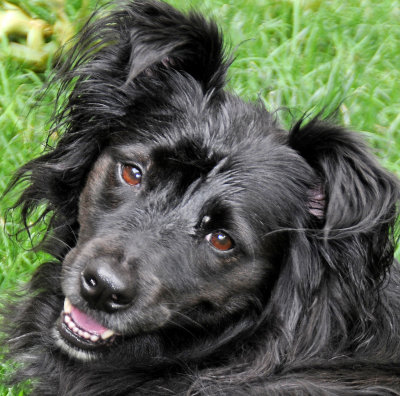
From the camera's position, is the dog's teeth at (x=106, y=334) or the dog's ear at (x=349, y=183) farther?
the dog's teeth at (x=106, y=334)

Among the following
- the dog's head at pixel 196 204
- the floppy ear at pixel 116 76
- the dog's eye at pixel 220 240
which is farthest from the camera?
the floppy ear at pixel 116 76

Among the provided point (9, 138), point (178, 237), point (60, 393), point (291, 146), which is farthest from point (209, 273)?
point (9, 138)

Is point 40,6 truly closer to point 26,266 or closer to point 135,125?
point 26,266

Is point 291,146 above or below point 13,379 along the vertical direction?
above

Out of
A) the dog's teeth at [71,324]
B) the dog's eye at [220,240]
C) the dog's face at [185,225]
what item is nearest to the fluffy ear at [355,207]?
the dog's face at [185,225]

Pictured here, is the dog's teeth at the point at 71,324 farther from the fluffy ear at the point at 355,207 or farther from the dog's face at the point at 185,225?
the fluffy ear at the point at 355,207

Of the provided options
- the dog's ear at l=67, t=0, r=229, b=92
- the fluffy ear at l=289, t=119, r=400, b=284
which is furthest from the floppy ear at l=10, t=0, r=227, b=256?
the fluffy ear at l=289, t=119, r=400, b=284

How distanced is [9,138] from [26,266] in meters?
1.15

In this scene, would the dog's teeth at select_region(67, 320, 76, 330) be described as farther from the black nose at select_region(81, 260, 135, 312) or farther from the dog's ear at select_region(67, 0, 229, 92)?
the dog's ear at select_region(67, 0, 229, 92)

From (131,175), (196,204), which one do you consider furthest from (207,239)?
(131,175)

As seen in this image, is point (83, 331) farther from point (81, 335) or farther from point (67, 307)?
point (67, 307)

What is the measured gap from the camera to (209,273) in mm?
3408

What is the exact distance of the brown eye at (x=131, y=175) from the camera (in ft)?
11.6

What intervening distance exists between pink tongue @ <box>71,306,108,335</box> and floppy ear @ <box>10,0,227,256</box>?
530mm
